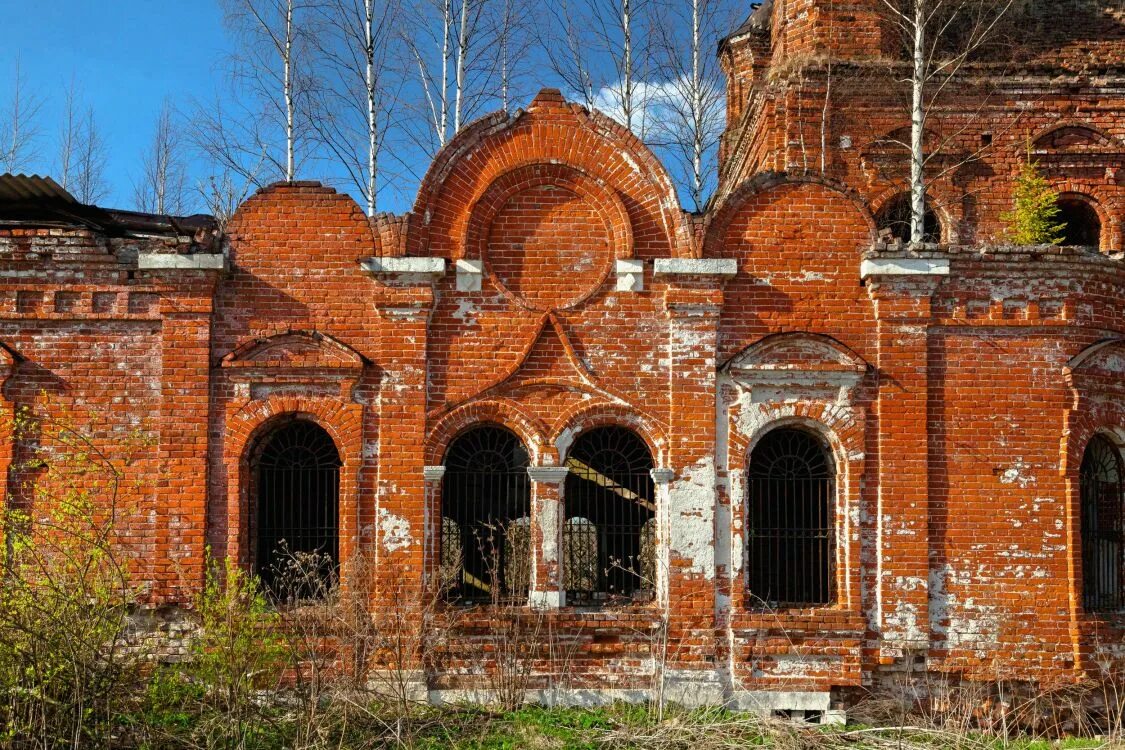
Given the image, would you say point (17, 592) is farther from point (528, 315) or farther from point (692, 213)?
point (692, 213)

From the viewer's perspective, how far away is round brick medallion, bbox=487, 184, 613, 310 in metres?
9.12

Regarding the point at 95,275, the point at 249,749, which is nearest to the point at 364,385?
the point at 95,275

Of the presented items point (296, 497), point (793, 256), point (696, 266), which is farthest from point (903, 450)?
point (296, 497)

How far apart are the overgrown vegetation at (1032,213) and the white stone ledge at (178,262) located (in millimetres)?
9749

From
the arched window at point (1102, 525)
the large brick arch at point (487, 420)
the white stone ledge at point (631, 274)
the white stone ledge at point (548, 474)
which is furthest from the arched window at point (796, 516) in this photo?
the arched window at point (1102, 525)

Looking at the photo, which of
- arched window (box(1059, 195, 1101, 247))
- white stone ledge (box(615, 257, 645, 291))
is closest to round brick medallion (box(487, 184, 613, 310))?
white stone ledge (box(615, 257, 645, 291))

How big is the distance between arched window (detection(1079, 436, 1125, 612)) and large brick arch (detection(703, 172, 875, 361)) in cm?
263

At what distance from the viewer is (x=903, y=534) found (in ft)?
28.8

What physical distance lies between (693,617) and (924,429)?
110 inches

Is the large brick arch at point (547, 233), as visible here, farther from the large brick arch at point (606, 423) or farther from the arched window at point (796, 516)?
the arched window at point (796, 516)

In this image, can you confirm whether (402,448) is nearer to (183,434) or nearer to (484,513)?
(484,513)

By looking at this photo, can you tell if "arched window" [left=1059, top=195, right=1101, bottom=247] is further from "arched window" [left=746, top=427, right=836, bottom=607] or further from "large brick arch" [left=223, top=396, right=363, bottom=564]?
"large brick arch" [left=223, top=396, right=363, bottom=564]

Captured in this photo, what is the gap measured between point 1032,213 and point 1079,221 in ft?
7.80

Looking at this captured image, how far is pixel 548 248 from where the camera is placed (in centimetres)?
920
